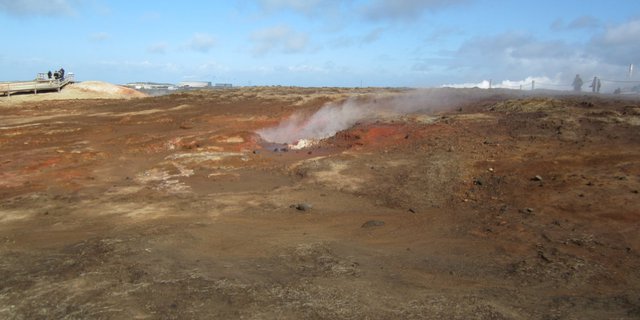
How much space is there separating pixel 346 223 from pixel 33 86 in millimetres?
38103

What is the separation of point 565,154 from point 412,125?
241 inches

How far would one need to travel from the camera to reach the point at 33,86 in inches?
1478

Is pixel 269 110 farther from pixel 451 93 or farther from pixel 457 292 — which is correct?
pixel 457 292

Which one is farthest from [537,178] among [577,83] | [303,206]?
[577,83]

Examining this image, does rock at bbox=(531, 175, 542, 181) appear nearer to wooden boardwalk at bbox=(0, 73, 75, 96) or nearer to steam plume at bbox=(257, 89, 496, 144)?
steam plume at bbox=(257, 89, 496, 144)

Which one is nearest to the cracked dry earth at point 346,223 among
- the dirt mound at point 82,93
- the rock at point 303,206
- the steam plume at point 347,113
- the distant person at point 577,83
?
the rock at point 303,206

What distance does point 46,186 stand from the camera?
11.5 m

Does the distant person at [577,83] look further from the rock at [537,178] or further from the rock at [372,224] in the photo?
the rock at [372,224]

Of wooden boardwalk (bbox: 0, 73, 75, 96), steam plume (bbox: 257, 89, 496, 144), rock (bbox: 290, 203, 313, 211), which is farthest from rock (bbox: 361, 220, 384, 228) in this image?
wooden boardwalk (bbox: 0, 73, 75, 96)

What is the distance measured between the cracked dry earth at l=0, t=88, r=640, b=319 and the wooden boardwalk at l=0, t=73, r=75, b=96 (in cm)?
2255

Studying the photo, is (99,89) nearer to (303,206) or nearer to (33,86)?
(33,86)

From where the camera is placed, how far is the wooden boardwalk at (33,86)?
3566 centimetres

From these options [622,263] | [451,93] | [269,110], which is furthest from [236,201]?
[451,93]

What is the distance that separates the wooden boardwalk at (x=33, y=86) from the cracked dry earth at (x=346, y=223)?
74.0ft
